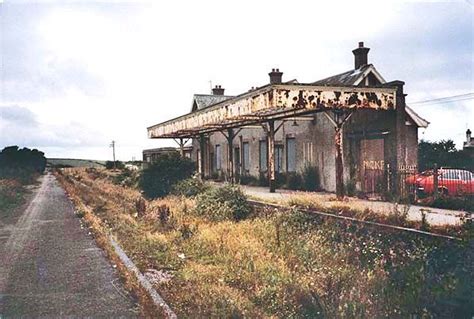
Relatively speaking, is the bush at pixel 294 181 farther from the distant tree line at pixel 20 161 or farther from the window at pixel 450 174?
the distant tree line at pixel 20 161

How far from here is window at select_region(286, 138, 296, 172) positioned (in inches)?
798

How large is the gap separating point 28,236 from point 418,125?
13.8 meters

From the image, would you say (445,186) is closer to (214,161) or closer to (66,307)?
(66,307)

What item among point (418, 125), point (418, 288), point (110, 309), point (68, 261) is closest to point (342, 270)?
point (418, 288)

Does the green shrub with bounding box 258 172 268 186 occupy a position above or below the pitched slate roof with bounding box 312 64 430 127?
below

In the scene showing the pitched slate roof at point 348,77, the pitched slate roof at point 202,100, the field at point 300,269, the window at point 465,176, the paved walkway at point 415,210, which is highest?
the pitched slate roof at point 202,100

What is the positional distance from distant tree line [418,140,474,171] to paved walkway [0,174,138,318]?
62.5 ft

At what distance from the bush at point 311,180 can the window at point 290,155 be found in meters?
1.86

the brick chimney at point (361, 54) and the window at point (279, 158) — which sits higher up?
the brick chimney at point (361, 54)

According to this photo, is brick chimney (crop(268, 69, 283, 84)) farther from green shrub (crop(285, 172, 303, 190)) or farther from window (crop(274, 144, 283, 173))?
green shrub (crop(285, 172, 303, 190))

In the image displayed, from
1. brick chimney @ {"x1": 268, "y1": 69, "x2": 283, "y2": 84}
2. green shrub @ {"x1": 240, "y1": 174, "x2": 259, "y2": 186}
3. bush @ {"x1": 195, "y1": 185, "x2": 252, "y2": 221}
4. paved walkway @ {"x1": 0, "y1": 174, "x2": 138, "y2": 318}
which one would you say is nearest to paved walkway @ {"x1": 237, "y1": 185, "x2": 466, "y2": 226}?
bush @ {"x1": 195, "y1": 185, "x2": 252, "y2": 221}

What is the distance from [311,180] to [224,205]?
7463 millimetres

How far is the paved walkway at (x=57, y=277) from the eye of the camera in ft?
17.6

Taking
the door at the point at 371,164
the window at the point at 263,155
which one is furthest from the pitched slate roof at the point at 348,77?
the window at the point at 263,155
